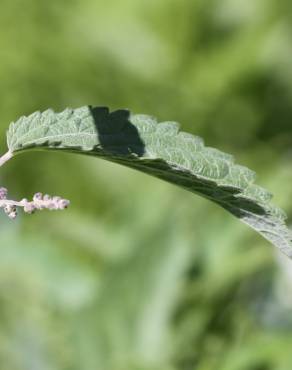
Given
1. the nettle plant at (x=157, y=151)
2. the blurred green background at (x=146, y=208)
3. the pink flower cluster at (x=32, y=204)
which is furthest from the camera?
the blurred green background at (x=146, y=208)

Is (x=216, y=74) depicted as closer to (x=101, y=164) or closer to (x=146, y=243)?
(x=101, y=164)

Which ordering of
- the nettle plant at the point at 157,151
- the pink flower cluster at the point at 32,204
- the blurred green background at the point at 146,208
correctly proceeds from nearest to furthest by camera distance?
the pink flower cluster at the point at 32,204, the nettle plant at the point at 157,151, the blurred green background at the point at 146,208

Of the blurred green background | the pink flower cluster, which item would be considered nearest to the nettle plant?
the pink flower cluster

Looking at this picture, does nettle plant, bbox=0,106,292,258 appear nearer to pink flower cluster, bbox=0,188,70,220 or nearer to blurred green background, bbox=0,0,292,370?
pink flower cluster, bbox=0,188,70,220

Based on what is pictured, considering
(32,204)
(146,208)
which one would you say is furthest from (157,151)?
(146,208)

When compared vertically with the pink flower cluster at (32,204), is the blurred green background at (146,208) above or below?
above

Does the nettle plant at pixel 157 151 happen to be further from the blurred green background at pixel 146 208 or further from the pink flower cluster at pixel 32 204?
the blurred green background at pixel 146 208

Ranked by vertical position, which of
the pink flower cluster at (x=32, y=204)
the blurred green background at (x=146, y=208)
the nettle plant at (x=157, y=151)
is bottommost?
the pink flower cluster at (x=32, y=204)

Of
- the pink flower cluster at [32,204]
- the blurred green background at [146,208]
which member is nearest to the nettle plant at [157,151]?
the pink flower cluster at [32,204]
